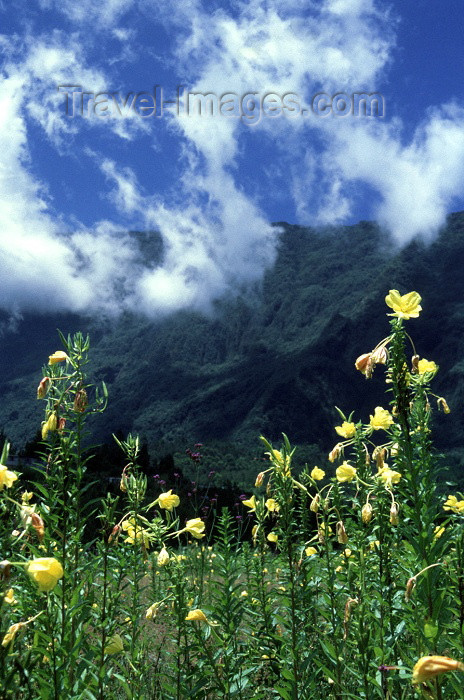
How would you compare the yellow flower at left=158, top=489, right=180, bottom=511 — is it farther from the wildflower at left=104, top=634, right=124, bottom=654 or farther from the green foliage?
the wildflower at left=104, top=634, right=124, bottom=654

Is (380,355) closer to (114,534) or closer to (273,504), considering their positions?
(273,504)

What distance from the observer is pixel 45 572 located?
1401mm

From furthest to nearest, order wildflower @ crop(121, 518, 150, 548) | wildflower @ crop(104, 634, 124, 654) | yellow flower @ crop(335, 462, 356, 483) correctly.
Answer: yellow flower @ crop(335, 462, 356, 483), wildflower @ crop(121, 518, 150, 548), wildflower @ crop(104, 634, 124, 654)

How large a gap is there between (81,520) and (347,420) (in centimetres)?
169

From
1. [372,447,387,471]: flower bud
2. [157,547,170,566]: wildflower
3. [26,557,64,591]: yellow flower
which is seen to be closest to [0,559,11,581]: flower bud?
[26,557,64,591]: yellow flower

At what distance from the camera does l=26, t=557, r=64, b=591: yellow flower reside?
1.39 metres

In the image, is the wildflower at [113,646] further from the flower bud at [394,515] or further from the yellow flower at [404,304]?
the yellow flower at [404,304]

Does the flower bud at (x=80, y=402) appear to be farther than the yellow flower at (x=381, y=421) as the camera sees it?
No

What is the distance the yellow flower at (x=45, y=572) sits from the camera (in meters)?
1.39

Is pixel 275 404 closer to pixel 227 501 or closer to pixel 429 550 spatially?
pixel 227 501

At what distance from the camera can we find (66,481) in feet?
8.36

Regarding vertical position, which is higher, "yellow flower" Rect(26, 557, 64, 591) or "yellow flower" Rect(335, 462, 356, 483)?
"yellow flower" Rect(335, 462, 356, 483)

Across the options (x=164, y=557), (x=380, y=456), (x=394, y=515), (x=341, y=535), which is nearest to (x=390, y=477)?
(x=394, y=515)

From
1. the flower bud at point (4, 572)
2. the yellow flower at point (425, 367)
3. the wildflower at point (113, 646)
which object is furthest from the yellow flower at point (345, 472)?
the flower bud at point (4, 572)
